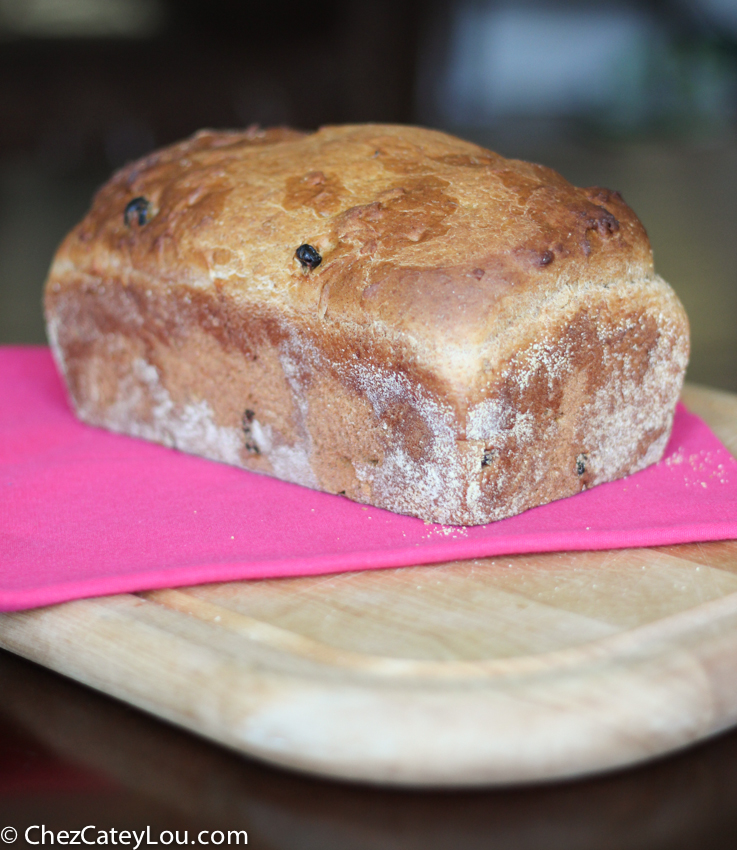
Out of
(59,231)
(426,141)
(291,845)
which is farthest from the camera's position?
(59,231)

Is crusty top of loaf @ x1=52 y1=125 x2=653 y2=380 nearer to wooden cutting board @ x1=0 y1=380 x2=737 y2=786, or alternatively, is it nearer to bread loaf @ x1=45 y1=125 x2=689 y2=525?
bread loaf @ x1=45 y1=125 x2=689 y2=525

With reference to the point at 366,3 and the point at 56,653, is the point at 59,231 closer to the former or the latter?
the point at 56,653

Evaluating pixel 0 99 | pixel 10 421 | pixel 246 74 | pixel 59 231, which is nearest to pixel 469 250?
pixel 10 421

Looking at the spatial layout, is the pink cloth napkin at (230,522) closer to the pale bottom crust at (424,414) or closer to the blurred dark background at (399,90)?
the pale bottom crust at (424,414)

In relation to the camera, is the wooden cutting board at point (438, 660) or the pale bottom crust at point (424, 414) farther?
the pale bottom crust at point (424, 414)

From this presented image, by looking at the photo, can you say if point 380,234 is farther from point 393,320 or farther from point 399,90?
point 399,90

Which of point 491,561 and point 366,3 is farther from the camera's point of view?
point 366,3

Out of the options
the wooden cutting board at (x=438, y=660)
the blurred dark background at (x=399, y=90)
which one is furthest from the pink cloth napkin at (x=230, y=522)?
the blurred dark background at (x=399, y=90)
